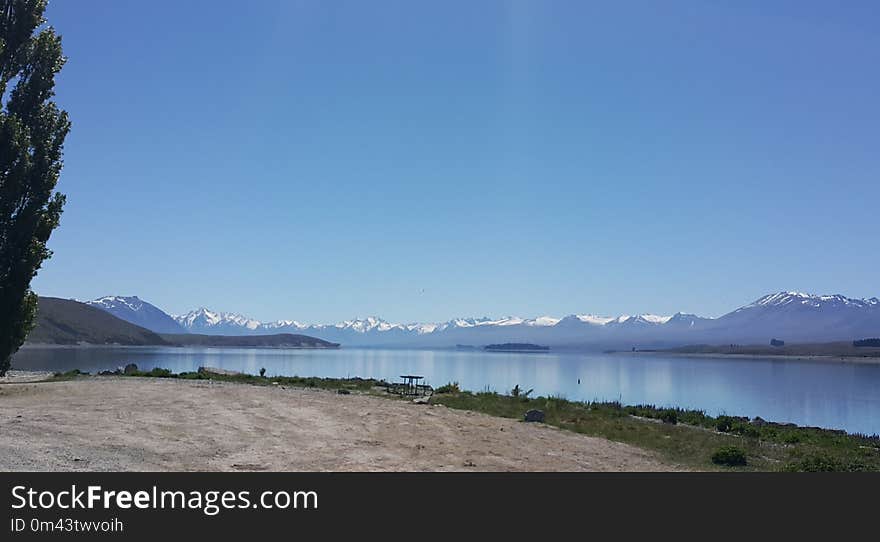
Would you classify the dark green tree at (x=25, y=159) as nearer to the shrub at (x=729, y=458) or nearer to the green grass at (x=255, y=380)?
the green grass at (x=255, y=380)

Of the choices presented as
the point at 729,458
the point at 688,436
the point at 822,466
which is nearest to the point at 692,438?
the point at 688,436

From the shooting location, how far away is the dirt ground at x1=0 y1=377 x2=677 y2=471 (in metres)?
13.6

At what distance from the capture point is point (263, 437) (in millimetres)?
17188

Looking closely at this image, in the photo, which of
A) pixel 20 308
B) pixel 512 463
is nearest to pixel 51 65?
pixel 20 308

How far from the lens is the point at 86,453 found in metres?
13.5

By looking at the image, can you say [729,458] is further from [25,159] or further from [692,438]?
[25,159]

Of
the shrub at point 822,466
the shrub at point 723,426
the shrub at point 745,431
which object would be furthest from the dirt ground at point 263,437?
the shrub at point 723,426

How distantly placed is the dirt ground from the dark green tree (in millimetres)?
3883

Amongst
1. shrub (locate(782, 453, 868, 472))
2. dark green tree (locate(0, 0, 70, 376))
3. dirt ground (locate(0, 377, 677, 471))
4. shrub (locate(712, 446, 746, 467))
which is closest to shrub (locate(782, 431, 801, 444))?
shrub (locate(782, 453, 868, 472))

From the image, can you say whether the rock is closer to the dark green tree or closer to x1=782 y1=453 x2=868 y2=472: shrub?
x1=782 y1=453 x2=868 y2=472: shrub

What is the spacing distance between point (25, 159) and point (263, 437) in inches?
678

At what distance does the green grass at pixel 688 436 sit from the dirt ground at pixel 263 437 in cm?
167

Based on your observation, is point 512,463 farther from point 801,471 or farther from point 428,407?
point 428,407

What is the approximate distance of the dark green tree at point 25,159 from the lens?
25.1m
